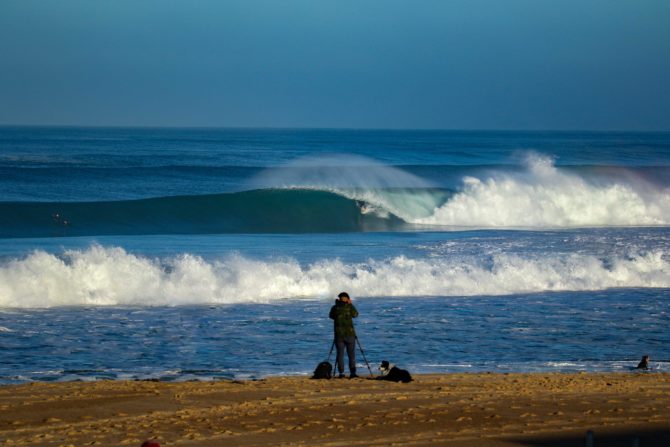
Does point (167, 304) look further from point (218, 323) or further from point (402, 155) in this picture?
point (402, 155)

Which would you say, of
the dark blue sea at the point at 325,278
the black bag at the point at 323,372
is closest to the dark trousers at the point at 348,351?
the black bag at the point at 323,372

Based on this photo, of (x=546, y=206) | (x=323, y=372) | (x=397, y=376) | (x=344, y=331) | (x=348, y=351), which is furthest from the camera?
(x=546, y=206)

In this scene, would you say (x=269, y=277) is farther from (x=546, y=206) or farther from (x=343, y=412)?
(x=546, y=206)

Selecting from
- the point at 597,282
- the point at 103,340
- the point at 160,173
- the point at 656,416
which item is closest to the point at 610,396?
the point at 656,416

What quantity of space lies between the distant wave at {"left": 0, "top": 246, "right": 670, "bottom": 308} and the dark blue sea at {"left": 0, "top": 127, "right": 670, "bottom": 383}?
0.15 feet

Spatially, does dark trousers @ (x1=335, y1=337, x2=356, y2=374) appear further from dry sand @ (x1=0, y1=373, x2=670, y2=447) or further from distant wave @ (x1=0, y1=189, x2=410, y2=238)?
distant wave @ (x1=0, y1=189, x2=410, y2=238)

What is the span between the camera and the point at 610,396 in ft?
38.1

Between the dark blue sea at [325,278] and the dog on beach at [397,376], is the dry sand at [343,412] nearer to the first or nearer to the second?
the dog on beach at [397,376]

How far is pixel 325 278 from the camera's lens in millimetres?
21609

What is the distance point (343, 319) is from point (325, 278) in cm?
828

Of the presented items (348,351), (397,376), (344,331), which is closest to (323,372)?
(348,351)

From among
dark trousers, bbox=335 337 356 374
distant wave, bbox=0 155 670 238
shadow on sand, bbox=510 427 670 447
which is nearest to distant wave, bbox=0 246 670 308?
dark trousers, bbox=335 337 356 374

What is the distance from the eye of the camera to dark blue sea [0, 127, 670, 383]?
48.4ft

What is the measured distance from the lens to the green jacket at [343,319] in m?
13.3
